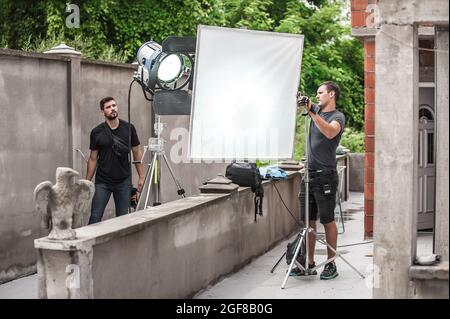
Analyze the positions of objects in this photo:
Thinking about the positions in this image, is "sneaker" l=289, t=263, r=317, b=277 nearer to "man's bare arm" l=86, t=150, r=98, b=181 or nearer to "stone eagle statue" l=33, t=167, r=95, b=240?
"man's bare arm" l=86, t=150, r=98, b=181

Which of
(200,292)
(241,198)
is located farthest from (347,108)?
(200,292)

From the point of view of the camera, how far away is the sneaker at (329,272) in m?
7.78

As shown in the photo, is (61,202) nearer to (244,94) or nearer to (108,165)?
(244,94)

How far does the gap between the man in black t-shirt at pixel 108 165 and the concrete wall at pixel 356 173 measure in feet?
34.9

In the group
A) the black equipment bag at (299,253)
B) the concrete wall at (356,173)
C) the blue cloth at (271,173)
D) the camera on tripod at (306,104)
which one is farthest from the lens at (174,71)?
the concrete wall at (356,173)

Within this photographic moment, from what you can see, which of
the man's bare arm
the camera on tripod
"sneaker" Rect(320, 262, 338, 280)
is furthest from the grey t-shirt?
the man's bare arm

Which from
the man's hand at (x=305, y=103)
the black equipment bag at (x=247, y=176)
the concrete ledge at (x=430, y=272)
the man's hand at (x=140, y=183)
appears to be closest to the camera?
the concrete ledge at (x=430, y=272)

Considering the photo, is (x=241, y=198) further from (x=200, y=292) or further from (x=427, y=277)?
(x=427, y=277)

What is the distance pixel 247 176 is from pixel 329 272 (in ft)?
5.14

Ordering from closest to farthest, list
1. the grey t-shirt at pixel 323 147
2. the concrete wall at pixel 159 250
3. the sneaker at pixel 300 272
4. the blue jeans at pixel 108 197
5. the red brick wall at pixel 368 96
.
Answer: the concrete wall at pixel 159 250, the grey t-shirt at pixel 323 147, the sneaker at pixel 300 272, the blue jeans at pixel 108 197, the red brick wall at pixel 368 96

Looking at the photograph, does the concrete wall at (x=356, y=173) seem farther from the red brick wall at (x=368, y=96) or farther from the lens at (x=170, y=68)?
the lens at (x=170, y=68)

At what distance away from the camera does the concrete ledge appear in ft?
17.3

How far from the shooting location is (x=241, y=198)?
8.62 meters

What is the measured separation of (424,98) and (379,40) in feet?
19.2
